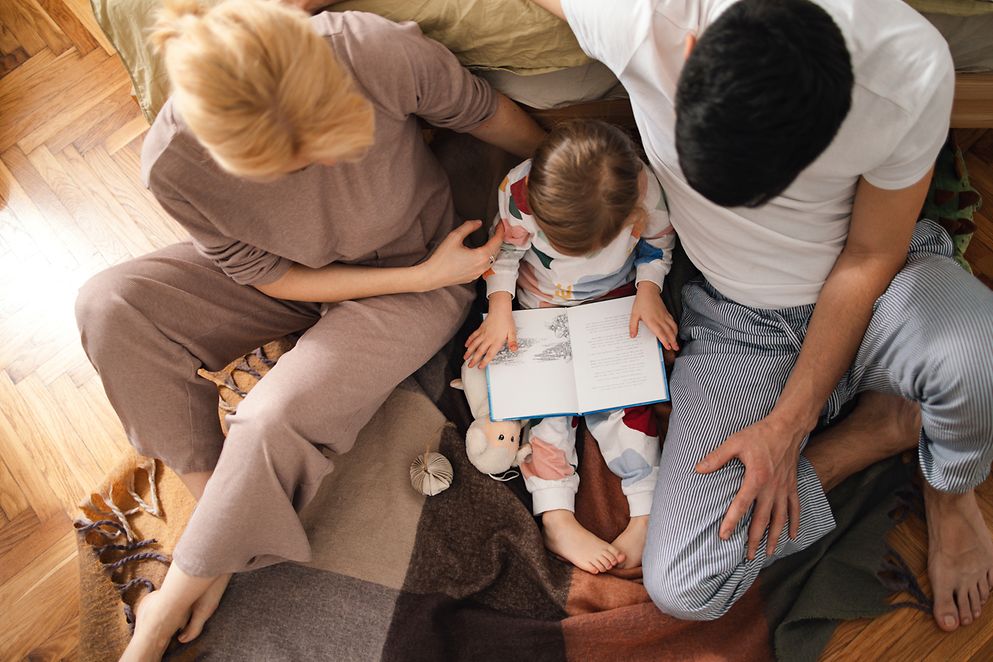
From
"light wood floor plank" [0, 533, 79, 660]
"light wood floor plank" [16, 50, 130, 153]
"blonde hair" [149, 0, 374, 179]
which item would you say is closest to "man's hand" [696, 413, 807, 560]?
"blonde hair" [149, 0, 374, 179]

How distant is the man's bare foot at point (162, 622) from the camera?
3.55 feet

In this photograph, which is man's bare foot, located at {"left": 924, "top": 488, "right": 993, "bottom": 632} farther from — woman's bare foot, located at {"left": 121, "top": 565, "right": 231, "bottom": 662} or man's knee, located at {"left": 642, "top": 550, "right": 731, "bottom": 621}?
woman's bare foot, located at {"left": 121, "top": 565, "right": 231, "bottom": 662}

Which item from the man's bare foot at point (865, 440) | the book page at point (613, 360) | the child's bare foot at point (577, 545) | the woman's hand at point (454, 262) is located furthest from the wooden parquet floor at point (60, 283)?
the woman's hand at point (454, 262)

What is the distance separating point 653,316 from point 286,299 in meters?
0.57

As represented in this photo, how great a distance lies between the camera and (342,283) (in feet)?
3.63

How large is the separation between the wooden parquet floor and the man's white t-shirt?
1.65 ft

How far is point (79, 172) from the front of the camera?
4.97 feet

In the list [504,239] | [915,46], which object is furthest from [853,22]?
[504,239]

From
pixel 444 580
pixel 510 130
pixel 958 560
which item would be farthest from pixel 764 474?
pixel 510 130

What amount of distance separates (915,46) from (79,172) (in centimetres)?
147

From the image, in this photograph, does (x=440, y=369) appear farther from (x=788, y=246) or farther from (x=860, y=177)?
(x=860, y=177)

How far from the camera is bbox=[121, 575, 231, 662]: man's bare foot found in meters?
1.08

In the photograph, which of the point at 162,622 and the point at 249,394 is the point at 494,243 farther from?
the point at 162,622

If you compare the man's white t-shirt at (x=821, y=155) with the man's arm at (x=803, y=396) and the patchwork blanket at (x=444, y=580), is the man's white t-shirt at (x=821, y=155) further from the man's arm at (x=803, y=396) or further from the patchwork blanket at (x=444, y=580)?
the patchwork blanket at (x=444, y=580)
